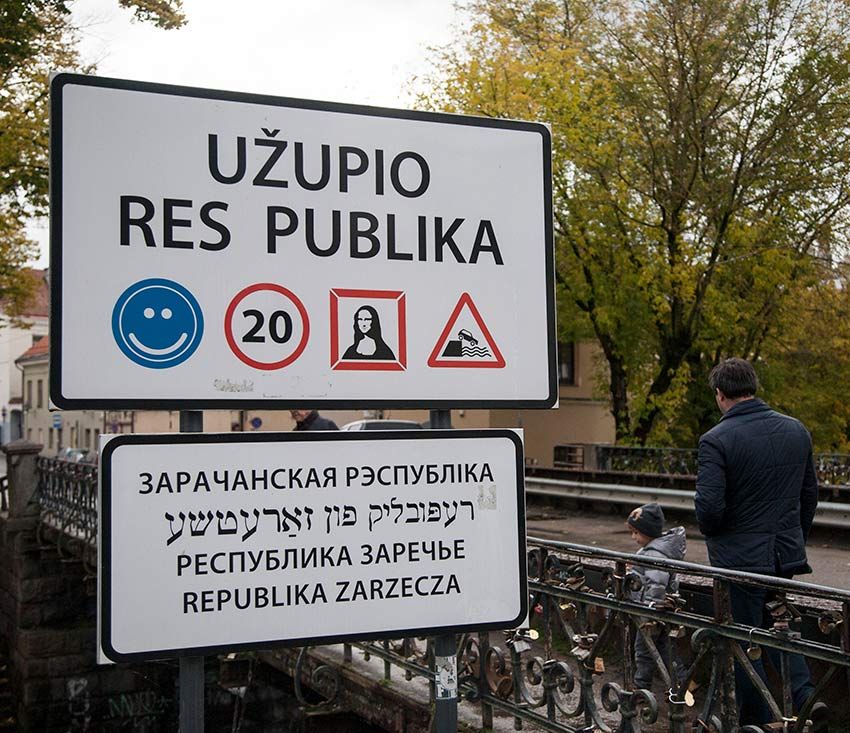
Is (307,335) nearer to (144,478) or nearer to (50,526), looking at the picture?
(144,478)

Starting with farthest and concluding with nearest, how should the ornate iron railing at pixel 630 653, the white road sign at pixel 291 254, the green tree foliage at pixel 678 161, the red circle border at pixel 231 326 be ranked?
the green tree foliage at pixel 678 161 → the ornate iron railing at pixel 630 653 → the red circle border at pixel 231 326 → the white road sign at pixel 291 254

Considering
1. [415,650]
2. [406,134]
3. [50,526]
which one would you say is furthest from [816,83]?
[406,134]

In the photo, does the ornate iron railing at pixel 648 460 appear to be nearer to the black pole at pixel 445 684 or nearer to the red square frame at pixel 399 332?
the black pole at pixel 445 684

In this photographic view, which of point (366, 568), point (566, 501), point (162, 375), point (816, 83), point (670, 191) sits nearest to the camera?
point (162, 375)

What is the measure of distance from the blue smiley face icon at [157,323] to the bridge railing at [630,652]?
8.36 ft

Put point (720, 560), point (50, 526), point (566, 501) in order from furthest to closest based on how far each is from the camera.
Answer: point (566, 501) < point (50, 526) < point (720, 560)

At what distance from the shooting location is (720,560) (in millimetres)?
5137

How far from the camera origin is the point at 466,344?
8.68 feet

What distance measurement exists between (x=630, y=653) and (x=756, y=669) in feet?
3.02

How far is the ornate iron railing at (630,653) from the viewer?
4426mm

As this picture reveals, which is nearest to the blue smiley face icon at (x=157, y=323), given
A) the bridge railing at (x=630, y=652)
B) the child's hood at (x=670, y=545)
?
the bridge railing at (x=630, y=652)

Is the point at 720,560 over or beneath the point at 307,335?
beneath

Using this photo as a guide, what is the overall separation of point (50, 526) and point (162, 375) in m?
18.3

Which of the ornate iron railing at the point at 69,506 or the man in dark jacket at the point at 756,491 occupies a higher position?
the man in dark jacket at the point at 756,491
